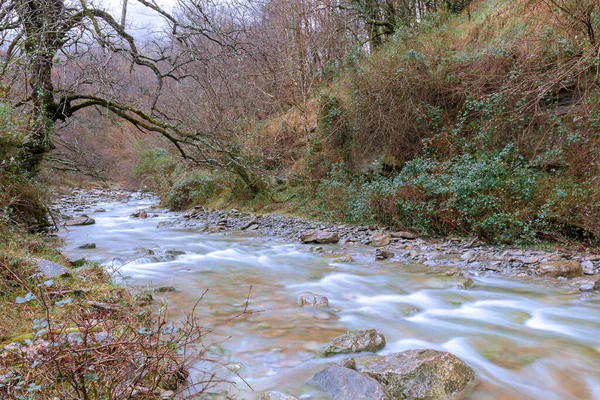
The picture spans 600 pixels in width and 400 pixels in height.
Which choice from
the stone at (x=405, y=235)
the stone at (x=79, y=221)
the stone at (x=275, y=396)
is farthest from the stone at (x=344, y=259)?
the stone at (x=79, y=221)

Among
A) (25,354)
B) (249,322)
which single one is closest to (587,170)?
(249,322)

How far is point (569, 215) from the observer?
21.4 feet

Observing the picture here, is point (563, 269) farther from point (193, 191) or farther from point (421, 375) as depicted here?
point (193, 191)

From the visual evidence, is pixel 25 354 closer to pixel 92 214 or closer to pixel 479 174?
pixel 479 174

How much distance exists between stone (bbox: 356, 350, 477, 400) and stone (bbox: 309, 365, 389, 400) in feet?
0.40

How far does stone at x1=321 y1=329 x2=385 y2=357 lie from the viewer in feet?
11.2

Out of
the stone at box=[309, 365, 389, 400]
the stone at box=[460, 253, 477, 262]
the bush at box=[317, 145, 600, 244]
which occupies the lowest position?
the stone at box=[309, 365, 389, 400]

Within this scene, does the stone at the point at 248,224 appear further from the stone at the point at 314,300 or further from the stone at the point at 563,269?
the stone at the point at 563,269

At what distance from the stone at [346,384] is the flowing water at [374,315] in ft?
0.34

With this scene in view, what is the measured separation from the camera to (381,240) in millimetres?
8273

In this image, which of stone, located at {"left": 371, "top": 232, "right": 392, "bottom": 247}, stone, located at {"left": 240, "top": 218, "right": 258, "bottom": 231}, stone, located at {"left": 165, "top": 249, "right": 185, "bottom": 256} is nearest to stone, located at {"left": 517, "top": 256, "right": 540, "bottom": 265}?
stone, located at {"left": 371, "top": 232, "right": 392, "bottom": 247}

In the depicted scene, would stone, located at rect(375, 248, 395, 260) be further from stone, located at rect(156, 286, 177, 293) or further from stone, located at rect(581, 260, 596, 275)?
stone, located at rect(156, 286, 177, 293)

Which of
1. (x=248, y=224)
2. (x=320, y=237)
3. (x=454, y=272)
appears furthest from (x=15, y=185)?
(x=454, y=272)

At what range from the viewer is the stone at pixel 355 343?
343 centimetres
